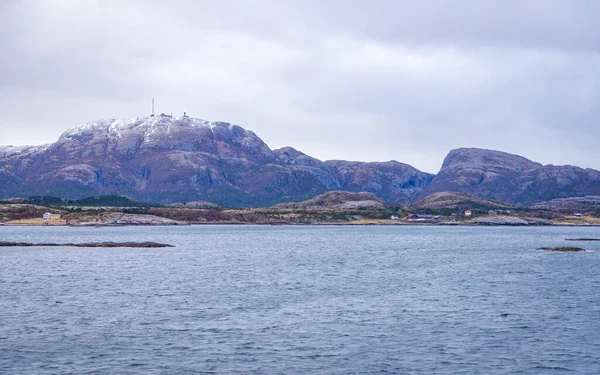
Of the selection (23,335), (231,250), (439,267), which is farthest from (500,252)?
(23,335)

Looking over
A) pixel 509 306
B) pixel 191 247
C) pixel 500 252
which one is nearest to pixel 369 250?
pixel 500 252

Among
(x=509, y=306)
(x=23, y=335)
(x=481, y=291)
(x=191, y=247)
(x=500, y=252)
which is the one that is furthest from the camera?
(x=191, y=247)

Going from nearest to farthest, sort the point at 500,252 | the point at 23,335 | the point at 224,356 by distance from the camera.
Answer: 1. the point at 224,356
2. the point at 23,335
3. the point at 500,252

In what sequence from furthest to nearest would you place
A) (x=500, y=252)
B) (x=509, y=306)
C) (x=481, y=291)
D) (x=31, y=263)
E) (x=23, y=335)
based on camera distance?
1. (x=500, y=252)
2. (x=31, y=263)
3. (x=481, y=291)
4. (x=509, y=306)
5. (x=23, y=335)

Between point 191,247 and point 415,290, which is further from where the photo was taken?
point 191,247

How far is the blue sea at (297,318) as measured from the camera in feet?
151

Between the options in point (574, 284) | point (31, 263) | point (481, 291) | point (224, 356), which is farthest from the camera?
point (31, 263)

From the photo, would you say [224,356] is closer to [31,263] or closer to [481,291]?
[481,291]

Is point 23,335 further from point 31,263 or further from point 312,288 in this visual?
point 31,263

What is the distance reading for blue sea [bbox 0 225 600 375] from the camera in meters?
46.1

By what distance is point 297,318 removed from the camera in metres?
62.2

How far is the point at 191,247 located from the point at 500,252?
70.2 meters

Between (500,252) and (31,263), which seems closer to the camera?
(31,263)

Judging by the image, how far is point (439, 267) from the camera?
4481 inches
